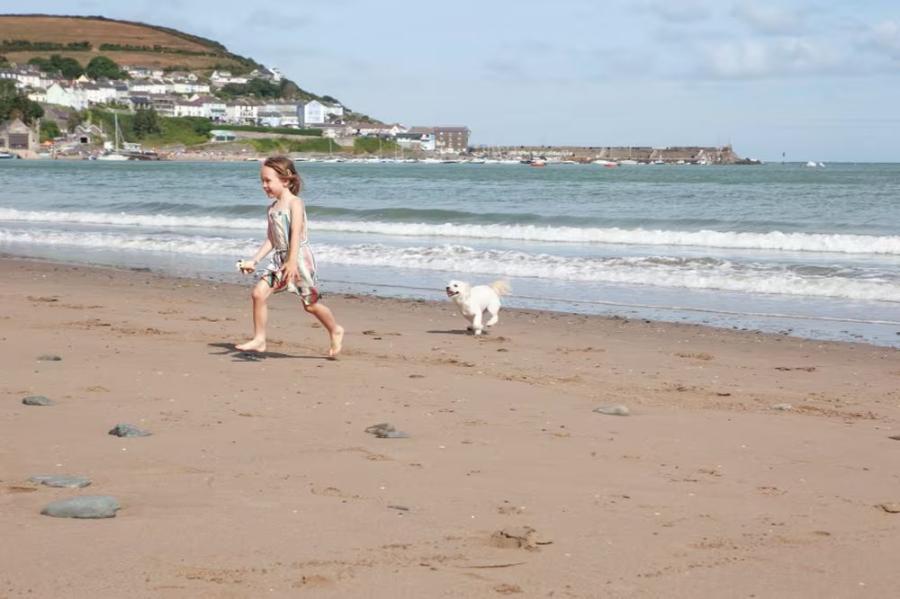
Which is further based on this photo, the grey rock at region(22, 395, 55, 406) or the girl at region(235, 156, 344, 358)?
the girl at region(235, 156, 344, 358)

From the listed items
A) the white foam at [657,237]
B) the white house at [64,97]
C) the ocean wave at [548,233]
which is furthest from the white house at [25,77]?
the white foam at [657,237]

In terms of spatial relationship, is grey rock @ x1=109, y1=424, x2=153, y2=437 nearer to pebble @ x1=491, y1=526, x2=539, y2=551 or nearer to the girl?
pebble @ x1=491, y1=526, x2=539, y2=551

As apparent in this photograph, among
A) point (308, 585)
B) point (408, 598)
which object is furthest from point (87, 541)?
point (408, 598)

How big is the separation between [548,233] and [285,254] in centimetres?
1657

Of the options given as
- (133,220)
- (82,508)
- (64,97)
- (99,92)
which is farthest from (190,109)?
(82,508)

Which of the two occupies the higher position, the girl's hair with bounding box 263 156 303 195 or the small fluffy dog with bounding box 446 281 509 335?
the girl's hair with bounding box 263 156 303 195

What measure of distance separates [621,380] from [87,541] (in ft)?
15.3

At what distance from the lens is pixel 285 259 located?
26.0ft

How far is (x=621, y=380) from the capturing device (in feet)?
25.6

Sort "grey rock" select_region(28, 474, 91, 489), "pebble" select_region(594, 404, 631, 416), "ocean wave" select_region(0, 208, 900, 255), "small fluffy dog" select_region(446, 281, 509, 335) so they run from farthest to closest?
1. "ocean wave" select_region(0, 208, 900, 255)
2. "small fluffy dog" select_region(446, 281, 509, 335)
3. "pebble" select_region(594, 404, 631, 416)
4. "grey rock" select_region(28, 474, 91, 489)

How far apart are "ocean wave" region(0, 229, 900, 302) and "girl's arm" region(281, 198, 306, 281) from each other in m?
7.92

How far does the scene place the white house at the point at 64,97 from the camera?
182 meters

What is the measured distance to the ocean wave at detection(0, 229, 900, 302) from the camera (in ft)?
47.1

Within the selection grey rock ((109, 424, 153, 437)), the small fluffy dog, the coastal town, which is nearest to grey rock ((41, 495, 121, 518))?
grey rock ((109, 424, 153, 437))
